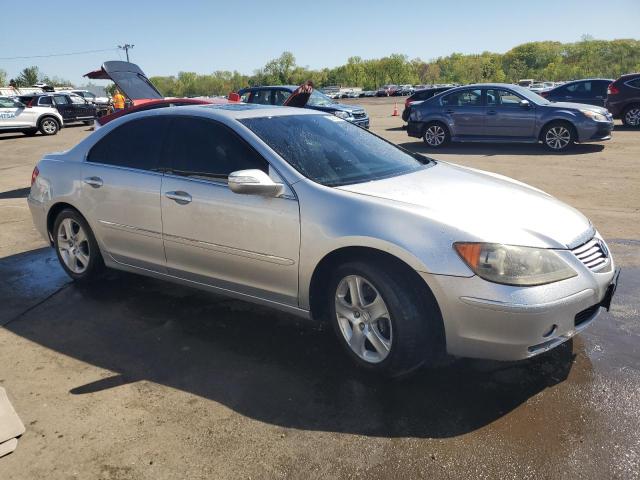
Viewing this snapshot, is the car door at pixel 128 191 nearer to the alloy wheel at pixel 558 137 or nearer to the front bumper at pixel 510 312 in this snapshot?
the front bumper at pixel 510 312

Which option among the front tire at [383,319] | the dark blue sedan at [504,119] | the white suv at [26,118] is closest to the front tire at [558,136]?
the dark blue sedan at [504,119]

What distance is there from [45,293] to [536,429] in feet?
13.2

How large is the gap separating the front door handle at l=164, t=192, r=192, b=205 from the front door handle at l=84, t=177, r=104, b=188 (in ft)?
2.75

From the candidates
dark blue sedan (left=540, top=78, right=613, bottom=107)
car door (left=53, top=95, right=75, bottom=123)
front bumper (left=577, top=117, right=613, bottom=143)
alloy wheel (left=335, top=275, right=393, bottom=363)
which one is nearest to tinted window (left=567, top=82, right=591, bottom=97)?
dark blue sedan (left=540, top=78, right=613, bottom=107)

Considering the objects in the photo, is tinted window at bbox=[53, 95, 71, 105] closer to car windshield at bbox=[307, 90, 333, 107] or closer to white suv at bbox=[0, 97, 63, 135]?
white suv at bbox=[0, 97, 63, 135]

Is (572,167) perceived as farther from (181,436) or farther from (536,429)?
(181,436)

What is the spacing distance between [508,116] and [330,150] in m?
10.0

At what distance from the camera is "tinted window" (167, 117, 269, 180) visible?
3721 mm

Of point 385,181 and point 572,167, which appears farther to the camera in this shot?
point 572,167

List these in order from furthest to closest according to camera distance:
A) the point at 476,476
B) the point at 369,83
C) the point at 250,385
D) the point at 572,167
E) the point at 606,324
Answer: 1. the point at 369,83
2. the point at 572,167
3. the point at 606,324
4. the point at 250,385
5. the point at 476,476

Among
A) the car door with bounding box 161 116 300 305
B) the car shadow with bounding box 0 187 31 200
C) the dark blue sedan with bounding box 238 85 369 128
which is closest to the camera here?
the car door with bounding box 161 116 300 305

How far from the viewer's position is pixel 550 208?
3438mm

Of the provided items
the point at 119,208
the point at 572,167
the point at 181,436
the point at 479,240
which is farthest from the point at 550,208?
the point at 572,167

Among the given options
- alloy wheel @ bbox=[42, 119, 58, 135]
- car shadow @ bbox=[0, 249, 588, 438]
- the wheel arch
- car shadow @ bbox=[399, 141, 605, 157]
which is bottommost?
car shadow @ bbox=[399, 141, 605, 157]
